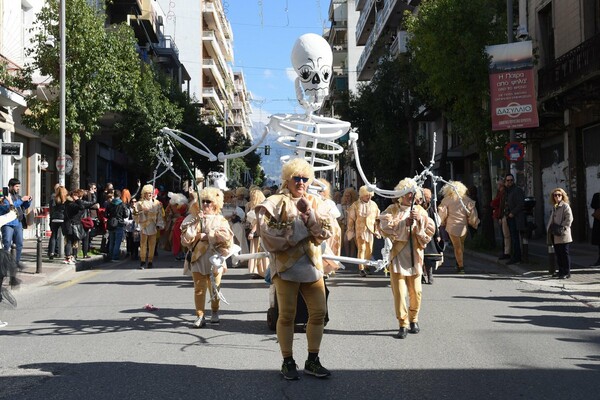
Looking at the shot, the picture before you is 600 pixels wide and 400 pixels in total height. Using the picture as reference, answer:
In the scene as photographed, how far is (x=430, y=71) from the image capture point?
19.8 m

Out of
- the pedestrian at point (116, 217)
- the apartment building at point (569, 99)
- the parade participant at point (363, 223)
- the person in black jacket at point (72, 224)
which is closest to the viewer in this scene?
the parade participant at point (363, 223)

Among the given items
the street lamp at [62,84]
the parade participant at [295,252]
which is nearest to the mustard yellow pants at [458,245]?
the parade participant at [295,252]

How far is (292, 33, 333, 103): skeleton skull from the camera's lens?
8.66 meters

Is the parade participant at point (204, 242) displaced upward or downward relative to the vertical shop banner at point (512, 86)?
downward

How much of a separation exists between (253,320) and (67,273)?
7422 millimetres

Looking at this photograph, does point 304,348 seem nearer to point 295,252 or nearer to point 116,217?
point 295,252

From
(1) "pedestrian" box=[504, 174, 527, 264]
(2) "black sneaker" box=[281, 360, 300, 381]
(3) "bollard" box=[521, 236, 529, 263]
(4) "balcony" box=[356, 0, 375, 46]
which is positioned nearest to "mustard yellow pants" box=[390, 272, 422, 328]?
(2) "black sneaker" box=[281, 360, 300, 381]

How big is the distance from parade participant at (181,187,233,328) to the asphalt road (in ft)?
1.44

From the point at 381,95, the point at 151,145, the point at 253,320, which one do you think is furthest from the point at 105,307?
the point at 381,95

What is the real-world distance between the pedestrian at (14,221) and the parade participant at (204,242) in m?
5.92

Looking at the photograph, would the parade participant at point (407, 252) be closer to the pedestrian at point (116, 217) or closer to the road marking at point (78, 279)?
the road marking at point (78, 279)

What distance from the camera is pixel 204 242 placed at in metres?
8.25

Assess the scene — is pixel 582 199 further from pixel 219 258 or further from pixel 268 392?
pixel 268 392

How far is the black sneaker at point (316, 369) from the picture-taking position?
19.2 ft
